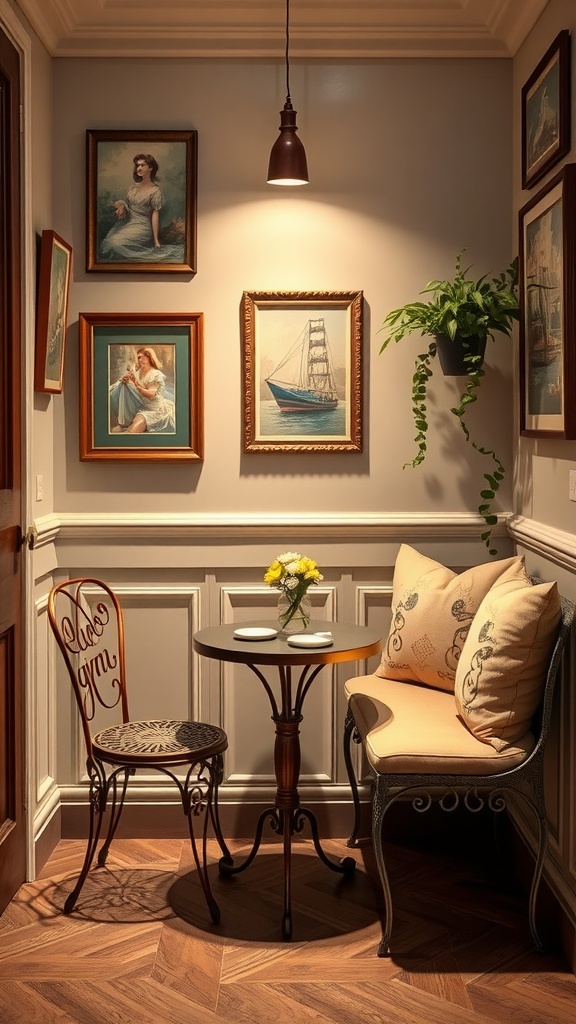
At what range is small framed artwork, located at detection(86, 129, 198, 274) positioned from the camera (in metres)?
3.71

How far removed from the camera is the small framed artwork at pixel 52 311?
3.41 metres

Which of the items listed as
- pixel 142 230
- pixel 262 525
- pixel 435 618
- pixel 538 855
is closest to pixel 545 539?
pixel 435 618

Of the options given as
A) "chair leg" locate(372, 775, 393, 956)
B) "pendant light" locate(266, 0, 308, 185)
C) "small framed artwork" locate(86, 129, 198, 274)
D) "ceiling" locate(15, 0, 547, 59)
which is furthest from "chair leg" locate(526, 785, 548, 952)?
"ceiling" locate(15, 0, 547, 59)

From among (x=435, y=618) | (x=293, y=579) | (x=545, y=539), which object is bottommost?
(x=435, y=618)

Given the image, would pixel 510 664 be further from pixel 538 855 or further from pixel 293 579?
pixel 293 579

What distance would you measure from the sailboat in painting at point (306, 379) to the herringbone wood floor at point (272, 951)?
1.62 meters

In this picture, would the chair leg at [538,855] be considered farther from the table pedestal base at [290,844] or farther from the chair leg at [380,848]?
the table pedestal base at [290,844]

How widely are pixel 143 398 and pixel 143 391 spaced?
3 cm

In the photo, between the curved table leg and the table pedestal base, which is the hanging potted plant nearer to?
the curved table leg

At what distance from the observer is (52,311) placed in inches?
138

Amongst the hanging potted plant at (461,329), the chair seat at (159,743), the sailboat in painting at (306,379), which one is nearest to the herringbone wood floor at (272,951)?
the chair seat at (159,743)

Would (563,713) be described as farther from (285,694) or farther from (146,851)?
(146,851)

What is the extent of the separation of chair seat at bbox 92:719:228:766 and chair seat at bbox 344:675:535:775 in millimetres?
485

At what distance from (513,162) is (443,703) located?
77.0 inches
